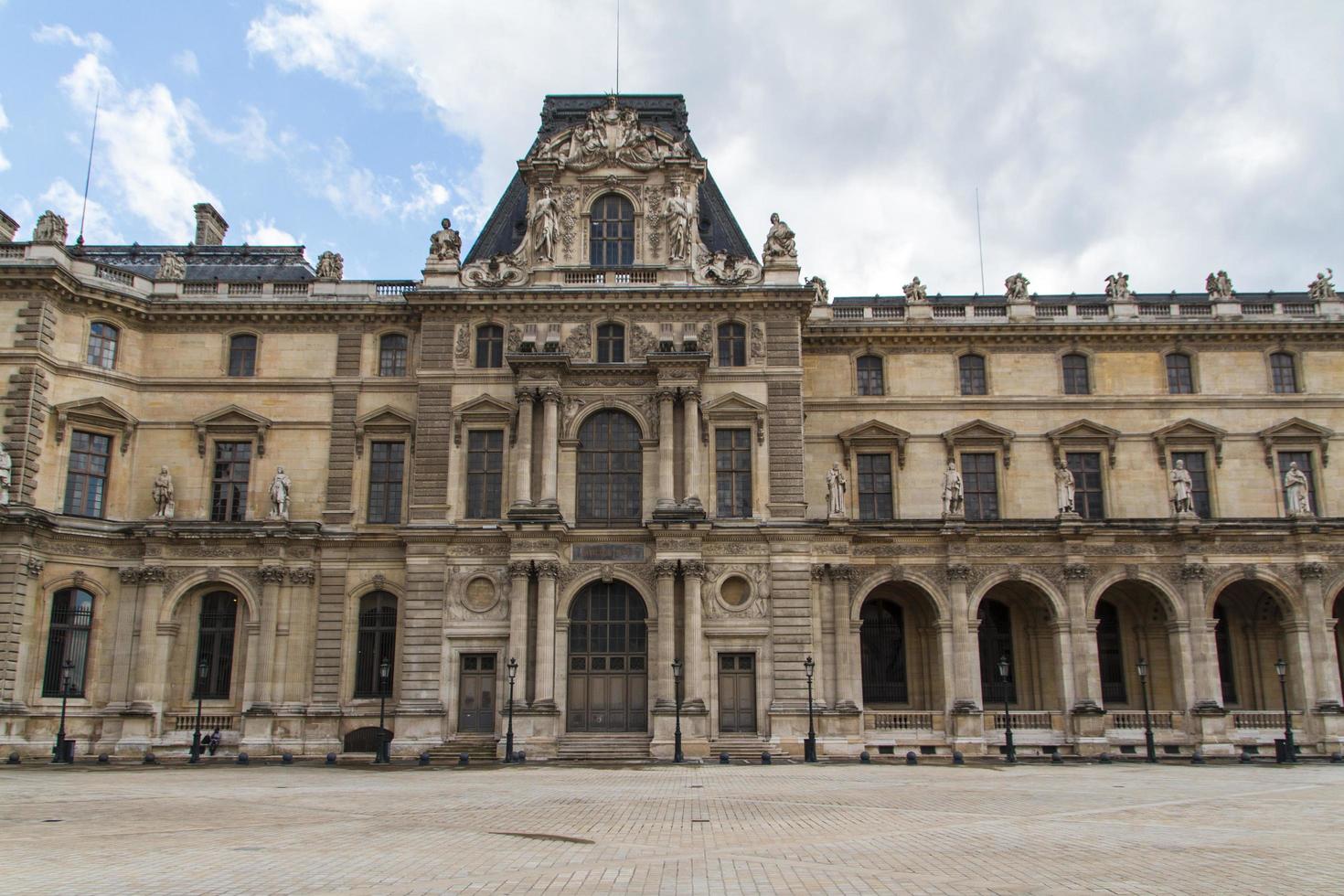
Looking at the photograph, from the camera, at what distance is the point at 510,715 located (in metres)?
36.6

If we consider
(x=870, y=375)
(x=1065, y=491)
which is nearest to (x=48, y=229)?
(x=870, y=375)

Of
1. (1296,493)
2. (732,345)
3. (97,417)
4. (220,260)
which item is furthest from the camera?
(220,260)

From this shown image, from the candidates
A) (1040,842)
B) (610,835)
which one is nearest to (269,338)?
(610,835)

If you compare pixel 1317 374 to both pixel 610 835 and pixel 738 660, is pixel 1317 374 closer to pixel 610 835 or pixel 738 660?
pixel 738 660

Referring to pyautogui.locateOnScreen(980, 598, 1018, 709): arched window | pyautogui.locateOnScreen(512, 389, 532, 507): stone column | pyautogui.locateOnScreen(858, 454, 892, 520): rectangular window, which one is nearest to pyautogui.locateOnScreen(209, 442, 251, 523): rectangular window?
pyautogui.locateOnScreen(512, 389, 532, 507): stone column

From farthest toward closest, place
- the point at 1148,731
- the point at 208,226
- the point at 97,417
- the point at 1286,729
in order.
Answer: the point at 208,226 → the point at 97,417 → the point at 1148,731 → the point at 1286,729

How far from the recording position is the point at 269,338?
4472cm

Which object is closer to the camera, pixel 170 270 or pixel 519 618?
pixel 519 618

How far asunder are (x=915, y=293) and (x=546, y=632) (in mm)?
21462

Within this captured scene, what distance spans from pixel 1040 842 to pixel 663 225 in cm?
3138

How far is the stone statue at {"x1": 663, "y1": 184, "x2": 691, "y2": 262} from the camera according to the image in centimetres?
4325

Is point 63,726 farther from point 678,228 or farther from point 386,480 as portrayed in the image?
point 678,228

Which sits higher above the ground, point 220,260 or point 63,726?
point 220,260

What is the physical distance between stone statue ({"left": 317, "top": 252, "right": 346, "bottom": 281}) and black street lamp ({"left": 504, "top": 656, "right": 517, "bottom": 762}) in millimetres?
17702
